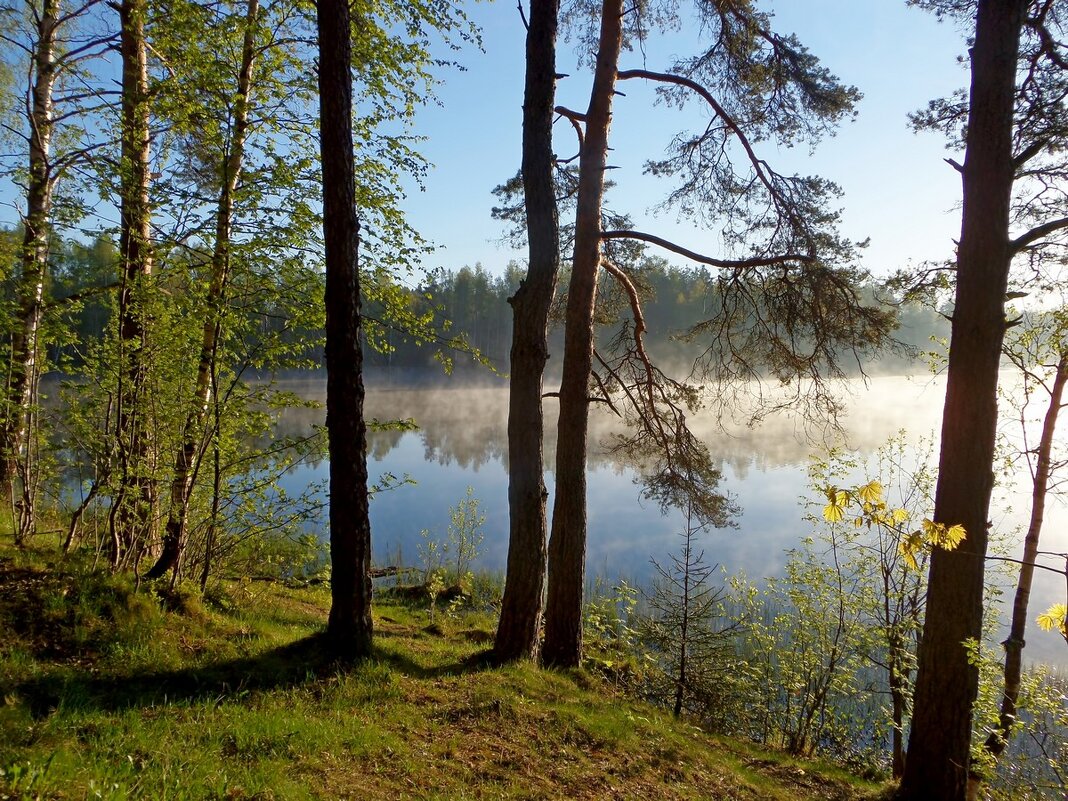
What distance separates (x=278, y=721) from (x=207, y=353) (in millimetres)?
2715

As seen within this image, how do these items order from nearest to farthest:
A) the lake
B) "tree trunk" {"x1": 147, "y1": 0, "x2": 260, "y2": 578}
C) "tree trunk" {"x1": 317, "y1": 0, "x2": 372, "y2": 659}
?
"tree trunk" {"x1": 317, "y1": 0, "x2": 372, "y2": 659} → "tree trunk" {"x1": 147, "y1": 0, "x2": 260, "y2": 578} → the lake

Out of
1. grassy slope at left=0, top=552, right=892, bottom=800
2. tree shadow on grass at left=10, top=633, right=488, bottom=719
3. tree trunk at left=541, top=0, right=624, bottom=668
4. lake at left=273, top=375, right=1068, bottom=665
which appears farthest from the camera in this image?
lake at left=273, top=375, right=1068, bottom=665

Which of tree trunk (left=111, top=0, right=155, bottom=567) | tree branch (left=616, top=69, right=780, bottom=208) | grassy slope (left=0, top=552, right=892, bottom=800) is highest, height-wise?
tree branch (left=616, top=69, right=780, bottom=208)

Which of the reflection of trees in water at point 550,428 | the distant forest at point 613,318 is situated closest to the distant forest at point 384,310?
the distant forest at point 613,318

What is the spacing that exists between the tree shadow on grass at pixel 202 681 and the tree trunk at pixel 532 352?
988 mm

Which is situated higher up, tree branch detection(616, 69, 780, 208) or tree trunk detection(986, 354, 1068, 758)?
tree branch detection(616, 69, 780, 208)

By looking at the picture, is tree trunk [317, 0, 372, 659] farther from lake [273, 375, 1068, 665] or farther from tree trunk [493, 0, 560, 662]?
tree trunk [493, 0, 560, 662]

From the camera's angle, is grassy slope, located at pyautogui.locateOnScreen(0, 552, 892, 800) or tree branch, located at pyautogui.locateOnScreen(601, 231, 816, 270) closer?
grassy slope, located at pyautogui.locateOnScreen(0, 552, 892, 800)

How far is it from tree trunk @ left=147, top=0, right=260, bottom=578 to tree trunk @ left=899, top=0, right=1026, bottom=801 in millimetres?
5565

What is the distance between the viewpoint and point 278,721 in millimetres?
2963

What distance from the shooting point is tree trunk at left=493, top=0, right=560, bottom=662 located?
4.99 metres

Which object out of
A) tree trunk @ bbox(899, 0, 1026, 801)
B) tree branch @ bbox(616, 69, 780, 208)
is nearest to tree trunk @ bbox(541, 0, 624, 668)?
tree branch @ bbox(616, 69, 780, 208)

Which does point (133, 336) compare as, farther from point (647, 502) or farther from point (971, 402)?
point (647, 502)

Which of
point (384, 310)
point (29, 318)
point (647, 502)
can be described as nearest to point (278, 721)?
point (384, 310)
